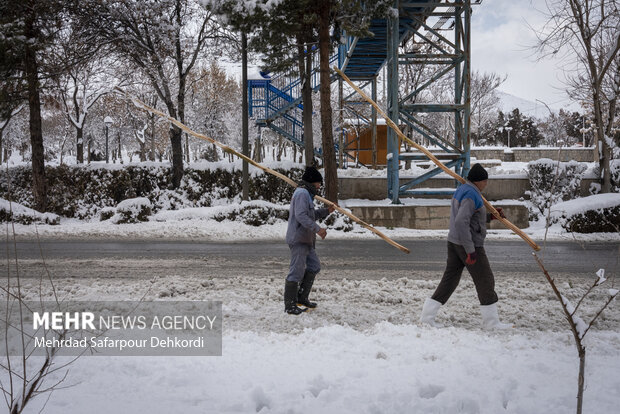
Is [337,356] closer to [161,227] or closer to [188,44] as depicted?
[161,227]

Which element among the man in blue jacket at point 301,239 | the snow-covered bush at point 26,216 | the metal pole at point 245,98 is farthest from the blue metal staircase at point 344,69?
the man in blue jacket at point 301,239

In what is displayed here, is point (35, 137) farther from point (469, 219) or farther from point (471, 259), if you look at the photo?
point (471, 259)

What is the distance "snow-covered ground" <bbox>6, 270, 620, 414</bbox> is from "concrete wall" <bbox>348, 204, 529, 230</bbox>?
27.5 ft

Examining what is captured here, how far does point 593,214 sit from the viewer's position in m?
13.5

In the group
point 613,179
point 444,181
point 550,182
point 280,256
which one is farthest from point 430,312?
point 613,179

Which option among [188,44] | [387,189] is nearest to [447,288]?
[387,189]

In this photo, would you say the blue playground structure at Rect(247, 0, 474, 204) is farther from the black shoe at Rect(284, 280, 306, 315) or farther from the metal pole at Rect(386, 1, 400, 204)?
the black shoe at Rect(284, 280, 306, 315)

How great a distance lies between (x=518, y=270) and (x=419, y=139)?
190ft

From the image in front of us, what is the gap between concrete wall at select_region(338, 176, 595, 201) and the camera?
17.1 meters

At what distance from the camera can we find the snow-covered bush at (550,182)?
15.9m

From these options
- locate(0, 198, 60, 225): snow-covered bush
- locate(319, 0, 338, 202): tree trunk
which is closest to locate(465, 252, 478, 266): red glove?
locate(319, 0, 338, 202): tree trunk

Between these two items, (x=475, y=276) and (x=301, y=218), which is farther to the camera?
(x=301, y=218)

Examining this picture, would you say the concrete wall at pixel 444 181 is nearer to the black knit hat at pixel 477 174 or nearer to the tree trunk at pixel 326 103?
the tree trunk at pixel 326 103

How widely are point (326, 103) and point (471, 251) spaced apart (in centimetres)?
1032
